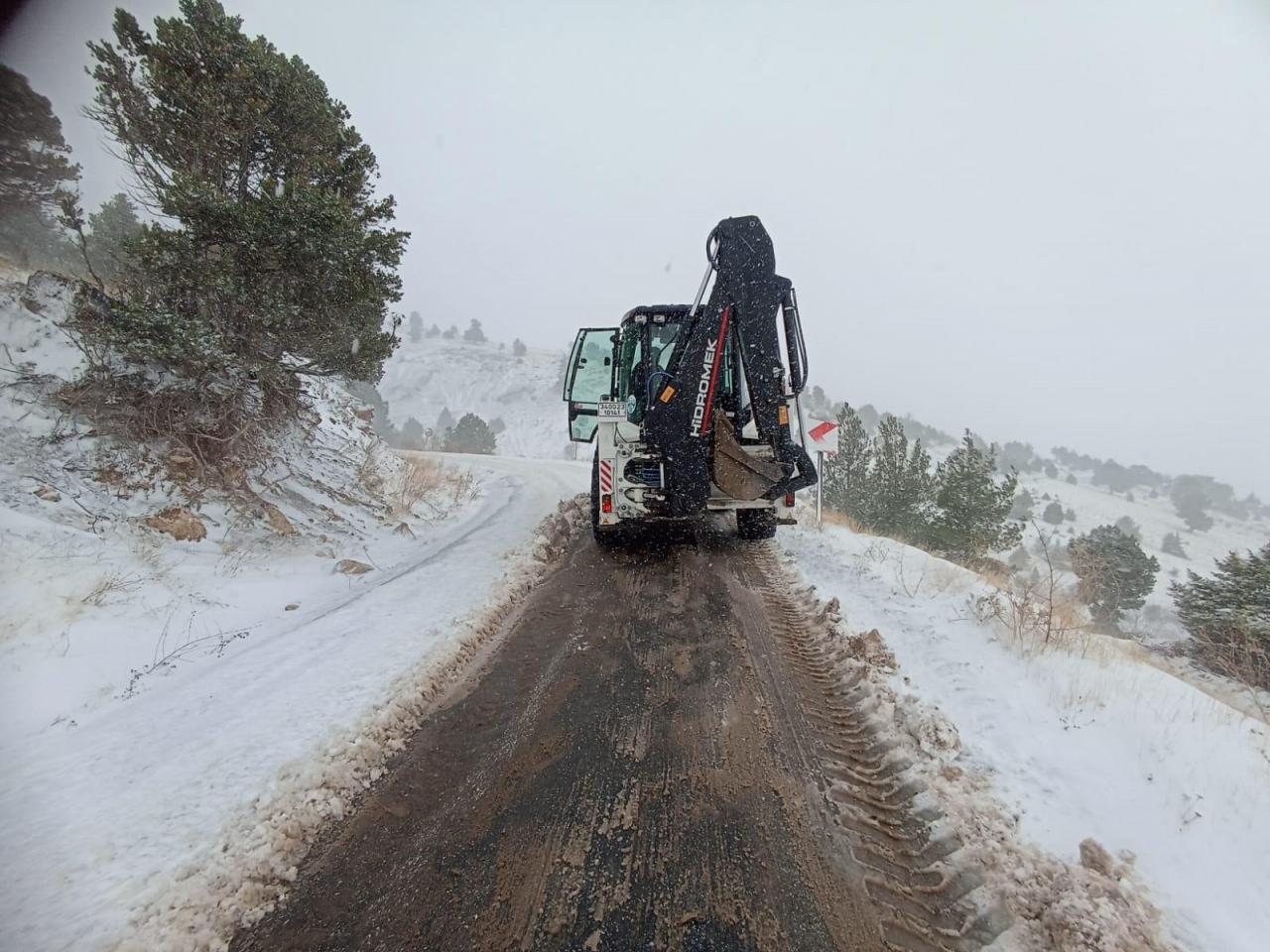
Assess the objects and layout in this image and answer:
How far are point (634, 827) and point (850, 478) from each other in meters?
19.2

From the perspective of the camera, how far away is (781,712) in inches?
132

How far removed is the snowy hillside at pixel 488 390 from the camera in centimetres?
5519

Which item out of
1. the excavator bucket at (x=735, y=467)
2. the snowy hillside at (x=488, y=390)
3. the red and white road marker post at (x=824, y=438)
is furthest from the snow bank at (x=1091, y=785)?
the snowy hillside at (x=488, y=390)

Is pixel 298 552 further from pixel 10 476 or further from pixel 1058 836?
pixel 1058 836

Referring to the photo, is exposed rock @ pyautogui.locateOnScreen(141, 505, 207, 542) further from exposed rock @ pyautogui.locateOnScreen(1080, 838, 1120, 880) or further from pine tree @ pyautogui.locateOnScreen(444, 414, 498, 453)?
pine tree @ pyautogui.locateOnScreen(444, 414, 498, 453)

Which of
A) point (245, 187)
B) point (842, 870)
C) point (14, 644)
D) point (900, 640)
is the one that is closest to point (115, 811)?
point (14, 644)

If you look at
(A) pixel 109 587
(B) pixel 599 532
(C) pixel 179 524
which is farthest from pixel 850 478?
(A) pixel 109 587

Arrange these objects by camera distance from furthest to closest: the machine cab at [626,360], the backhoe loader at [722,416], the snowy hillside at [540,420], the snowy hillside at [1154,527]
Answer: the snowy hillside at [540,420] → the snowy hillside at [1154,527] → the machine cab at [626,360] → the backhoe loader at [722,416]

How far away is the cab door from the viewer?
7.78m

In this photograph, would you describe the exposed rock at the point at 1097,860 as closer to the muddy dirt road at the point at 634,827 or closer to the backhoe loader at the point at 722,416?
the muddy dirt road at the point at 634,827

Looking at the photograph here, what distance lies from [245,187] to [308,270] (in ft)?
4.54

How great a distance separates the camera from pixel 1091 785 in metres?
2.61

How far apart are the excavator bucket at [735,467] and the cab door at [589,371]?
2.11m

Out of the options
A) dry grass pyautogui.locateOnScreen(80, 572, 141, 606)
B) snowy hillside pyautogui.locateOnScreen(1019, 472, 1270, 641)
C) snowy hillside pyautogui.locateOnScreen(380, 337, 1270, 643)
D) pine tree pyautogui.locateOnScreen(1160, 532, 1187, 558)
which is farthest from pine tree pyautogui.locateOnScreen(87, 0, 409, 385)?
pine tree pyautogui.locateOnScreen(1160, 532, 1187, 558)
